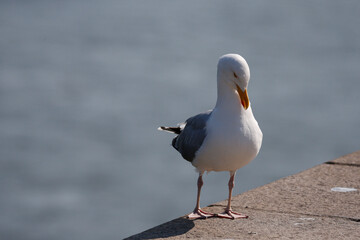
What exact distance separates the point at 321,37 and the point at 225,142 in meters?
38.8

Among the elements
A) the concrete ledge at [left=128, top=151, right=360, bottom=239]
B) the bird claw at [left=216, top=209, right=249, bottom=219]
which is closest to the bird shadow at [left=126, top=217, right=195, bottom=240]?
the concrete ledge at [left=128, top=151, right=360, bottom=239]

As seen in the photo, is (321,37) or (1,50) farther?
(321,37)

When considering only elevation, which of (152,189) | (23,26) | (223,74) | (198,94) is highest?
(23,26)

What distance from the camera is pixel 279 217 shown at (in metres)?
5.59

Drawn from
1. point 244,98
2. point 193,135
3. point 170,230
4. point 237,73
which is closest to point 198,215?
point 170,230

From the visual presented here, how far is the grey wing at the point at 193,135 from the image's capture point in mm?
5613

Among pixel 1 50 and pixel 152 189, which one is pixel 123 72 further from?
pixel 152 189

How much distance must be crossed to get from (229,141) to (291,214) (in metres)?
0.81

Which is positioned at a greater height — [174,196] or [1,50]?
[1,50]

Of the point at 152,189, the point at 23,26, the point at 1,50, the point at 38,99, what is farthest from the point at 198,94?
the point at 23,26

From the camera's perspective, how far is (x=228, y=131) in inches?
214

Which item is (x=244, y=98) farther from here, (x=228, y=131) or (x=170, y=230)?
(x=170, y=230)

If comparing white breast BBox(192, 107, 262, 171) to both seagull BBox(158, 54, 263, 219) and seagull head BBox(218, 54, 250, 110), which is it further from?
seagull head BBox(218, 54, 250, 110)

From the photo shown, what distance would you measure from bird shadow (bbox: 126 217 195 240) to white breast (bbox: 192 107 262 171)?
19.2 inches
